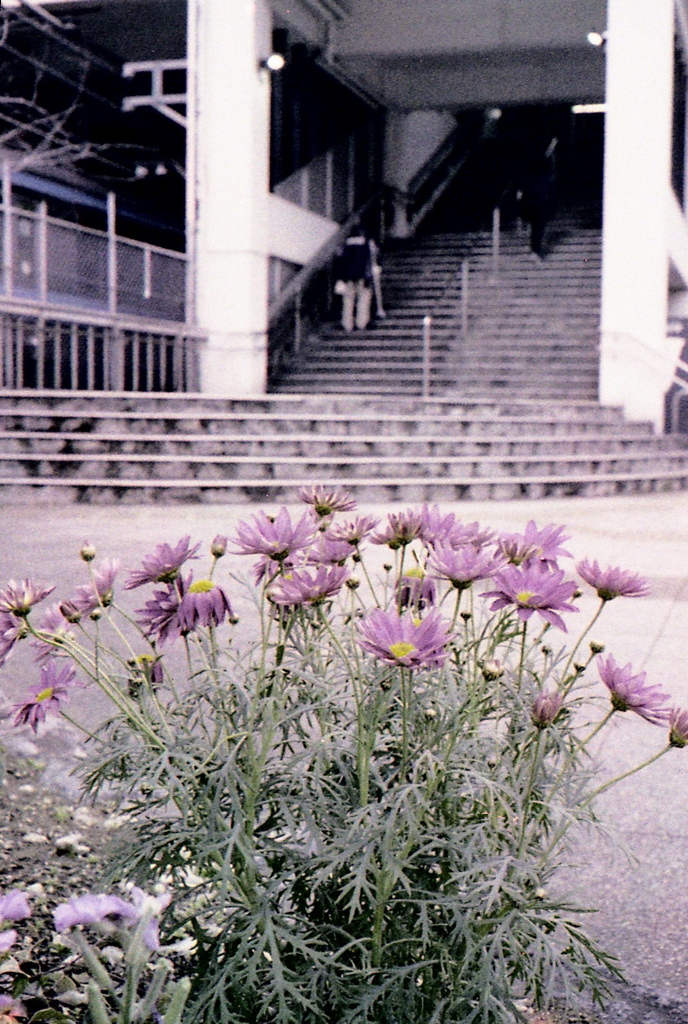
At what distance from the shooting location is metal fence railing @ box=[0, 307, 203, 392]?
1287 centimetres

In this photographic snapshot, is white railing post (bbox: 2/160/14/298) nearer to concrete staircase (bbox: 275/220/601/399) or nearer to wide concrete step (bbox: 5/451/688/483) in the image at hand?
wide concrete step (bbox: 5/451/688/483)

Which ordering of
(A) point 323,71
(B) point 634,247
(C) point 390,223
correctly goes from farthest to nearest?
(C) point 390,223, (A) point 323,71, (B) point 634,247

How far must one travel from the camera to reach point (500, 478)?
11320mm

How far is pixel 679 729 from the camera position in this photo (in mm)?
1459

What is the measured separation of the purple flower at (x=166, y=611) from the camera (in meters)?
1.65

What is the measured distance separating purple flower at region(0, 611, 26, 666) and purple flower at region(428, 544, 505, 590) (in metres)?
0.59

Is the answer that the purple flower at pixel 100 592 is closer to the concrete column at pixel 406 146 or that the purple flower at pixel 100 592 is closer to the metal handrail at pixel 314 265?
the metal handrail at pixel 314 265

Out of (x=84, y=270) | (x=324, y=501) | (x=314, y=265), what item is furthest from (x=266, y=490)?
(x=314, y=265)

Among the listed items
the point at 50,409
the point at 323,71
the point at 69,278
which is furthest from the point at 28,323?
the point at 323,71

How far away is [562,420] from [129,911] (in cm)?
1223

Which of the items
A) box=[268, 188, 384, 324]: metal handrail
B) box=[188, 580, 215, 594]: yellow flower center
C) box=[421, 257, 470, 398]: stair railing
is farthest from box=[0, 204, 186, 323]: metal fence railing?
box=[188, 580, 215, 594]: yellow flower center

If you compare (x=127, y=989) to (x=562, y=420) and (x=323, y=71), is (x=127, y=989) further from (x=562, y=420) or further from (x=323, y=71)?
(x=323, y=71)

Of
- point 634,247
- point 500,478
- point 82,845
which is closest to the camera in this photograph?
point 82,845

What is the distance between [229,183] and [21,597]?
15.4 meters
